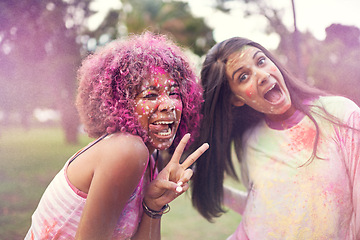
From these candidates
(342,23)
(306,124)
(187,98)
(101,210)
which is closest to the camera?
(101,210)

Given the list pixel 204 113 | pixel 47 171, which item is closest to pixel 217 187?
pixel 204 113

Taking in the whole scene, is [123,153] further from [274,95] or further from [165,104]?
[274,95]

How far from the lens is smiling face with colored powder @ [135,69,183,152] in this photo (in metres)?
1.32

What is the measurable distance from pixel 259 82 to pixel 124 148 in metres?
0.66

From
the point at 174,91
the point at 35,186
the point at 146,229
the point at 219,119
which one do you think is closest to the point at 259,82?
the point at 219,119

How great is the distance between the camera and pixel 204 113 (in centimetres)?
158

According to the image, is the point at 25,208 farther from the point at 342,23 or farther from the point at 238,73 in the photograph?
the point at 342,23

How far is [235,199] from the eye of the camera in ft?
5.40

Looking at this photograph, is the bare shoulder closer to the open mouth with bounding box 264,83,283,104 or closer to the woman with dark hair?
the woman with dark hair

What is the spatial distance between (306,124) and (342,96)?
0.22 metres

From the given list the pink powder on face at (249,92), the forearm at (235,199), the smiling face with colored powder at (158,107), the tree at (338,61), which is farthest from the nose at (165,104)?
the tree at (338,61)

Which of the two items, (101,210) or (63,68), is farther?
(63,68)

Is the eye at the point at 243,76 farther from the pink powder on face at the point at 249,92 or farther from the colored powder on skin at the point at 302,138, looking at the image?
the colored powder on skin at the point at 302,138

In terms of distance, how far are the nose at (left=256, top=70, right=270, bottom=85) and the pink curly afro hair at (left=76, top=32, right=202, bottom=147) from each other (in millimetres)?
275
